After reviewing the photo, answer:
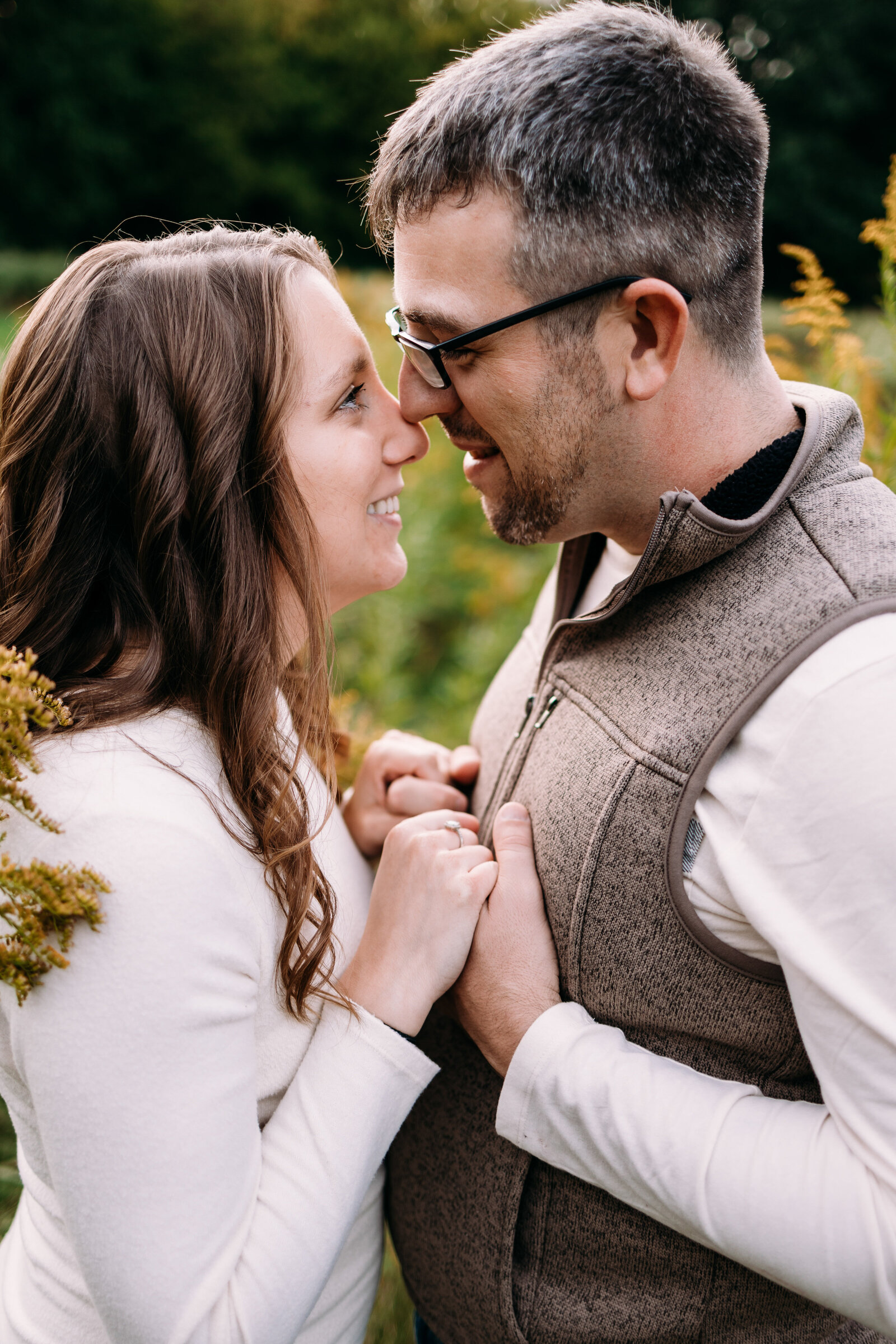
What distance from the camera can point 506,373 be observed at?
1.75m

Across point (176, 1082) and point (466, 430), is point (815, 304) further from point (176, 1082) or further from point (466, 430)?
point (176, 1082)

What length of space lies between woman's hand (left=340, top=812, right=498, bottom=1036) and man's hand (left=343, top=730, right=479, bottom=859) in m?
0.33

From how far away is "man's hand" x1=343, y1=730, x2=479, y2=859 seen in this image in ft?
6.49

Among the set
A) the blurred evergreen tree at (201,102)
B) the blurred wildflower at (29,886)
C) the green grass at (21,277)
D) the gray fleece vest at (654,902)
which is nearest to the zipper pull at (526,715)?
the gray fleece vest at (654,902)

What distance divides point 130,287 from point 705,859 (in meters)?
1.35

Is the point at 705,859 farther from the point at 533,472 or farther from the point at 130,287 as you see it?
the point at 130,287

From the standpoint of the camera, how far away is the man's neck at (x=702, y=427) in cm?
167

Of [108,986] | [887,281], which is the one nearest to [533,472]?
[887,281]

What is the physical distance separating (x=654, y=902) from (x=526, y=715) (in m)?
0.58

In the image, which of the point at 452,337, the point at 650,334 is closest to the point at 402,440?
the point at 452,337

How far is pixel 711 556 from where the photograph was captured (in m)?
1.49

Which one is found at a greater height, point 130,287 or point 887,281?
point 130,287

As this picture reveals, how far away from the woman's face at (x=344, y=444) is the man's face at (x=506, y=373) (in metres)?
0.12

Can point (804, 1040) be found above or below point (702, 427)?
below
